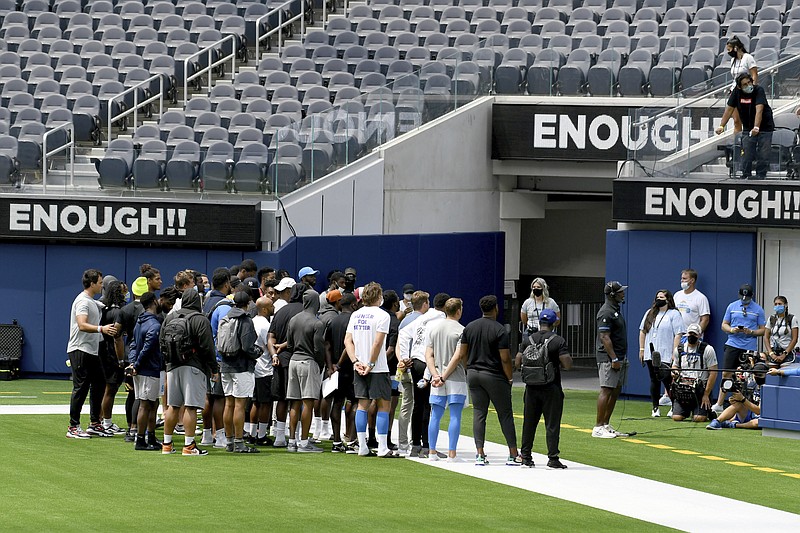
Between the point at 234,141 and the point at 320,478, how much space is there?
44.5 ft

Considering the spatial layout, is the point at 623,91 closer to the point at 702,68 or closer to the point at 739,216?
the point at 702,68

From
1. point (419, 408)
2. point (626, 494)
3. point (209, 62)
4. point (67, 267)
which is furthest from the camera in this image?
point (209, 62)

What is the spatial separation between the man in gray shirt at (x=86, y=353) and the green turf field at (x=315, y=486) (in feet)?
1.01

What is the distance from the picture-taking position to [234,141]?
26.1 metres

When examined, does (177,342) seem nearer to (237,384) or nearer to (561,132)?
(237,384)

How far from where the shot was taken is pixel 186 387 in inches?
574

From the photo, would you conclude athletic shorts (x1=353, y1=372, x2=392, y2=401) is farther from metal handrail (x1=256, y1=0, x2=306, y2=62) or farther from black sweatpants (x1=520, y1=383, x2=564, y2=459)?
metal handrail (x1=256, y1=0, x2=306, y2=62)

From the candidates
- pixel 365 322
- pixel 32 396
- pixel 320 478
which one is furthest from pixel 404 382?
pixel 32 396

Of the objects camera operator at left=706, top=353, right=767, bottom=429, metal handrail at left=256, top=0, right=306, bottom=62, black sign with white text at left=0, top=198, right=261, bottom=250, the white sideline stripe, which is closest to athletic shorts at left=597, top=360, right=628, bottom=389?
the white sideline stripe

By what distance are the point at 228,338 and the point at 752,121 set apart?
35.0 ft

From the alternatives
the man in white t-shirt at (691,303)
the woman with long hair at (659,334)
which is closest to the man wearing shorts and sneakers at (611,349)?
the woman with long hair at (659,334)

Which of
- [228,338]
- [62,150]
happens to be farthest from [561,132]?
[228,338]

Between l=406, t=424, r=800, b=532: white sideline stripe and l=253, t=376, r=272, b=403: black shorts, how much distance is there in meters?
1.92

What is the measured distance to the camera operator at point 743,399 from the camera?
18578 millimetres
